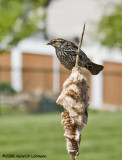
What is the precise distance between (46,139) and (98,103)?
22882 mm

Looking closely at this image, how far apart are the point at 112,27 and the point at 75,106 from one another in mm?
28007

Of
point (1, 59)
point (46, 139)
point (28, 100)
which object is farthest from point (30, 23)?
point (46, 139)

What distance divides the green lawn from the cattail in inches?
360

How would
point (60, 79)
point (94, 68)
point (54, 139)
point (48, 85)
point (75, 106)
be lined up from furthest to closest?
point (60, 79)
point (48, 85)
point (54, 139)
point (94, 68)
point (75, 106)

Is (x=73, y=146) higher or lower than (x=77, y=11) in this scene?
lower

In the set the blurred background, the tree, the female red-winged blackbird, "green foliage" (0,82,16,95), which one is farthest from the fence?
the female red-winged blackbird

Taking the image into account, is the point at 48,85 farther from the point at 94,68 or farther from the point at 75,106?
the point at 75,106

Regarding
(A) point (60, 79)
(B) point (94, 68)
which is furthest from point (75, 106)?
(A) point (60, 79)

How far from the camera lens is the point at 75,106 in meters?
2.79

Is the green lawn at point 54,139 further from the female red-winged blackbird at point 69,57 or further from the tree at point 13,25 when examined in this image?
the female red-winged blackbird at point 69,57

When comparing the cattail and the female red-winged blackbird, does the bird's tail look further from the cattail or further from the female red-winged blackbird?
the cattail

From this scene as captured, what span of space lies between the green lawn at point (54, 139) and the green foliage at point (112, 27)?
6.64m

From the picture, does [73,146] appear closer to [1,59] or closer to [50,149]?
[50,149]

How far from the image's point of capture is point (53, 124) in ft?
77.6
